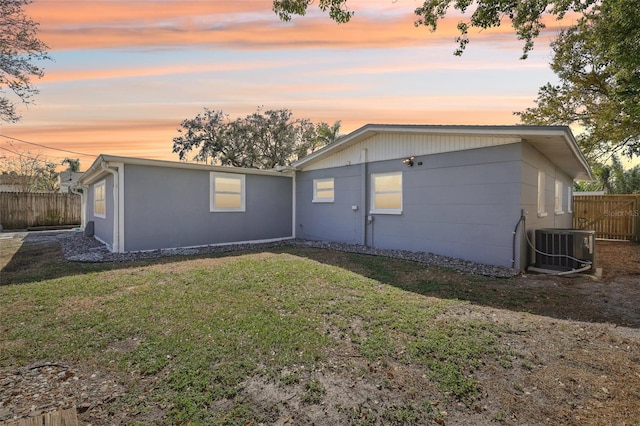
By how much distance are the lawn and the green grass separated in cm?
2

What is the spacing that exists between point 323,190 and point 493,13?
22.3ft

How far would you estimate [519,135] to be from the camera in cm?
662

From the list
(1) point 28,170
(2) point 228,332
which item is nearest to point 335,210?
(2) point 228,332

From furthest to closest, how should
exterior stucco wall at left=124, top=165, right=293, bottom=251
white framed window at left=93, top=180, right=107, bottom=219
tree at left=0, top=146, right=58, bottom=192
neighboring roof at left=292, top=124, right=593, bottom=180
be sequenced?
tree at left=0, top=146, right=58, bottom=192 → white framed window at left=93, top=180, right=107, bottom=219 → exterior stucco wall at left=124, top=165, right=293, bottom=251 → neighboring roof at left=292, top=124, right=593, bottom=180

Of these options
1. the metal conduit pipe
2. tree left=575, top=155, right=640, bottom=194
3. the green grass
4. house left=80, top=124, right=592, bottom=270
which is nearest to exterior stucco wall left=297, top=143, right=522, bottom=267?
house left=80, top=124, right=592, bottom=270

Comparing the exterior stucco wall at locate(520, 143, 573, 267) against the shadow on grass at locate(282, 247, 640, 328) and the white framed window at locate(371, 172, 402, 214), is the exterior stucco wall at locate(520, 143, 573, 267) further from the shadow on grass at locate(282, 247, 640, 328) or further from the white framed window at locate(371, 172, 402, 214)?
the white framed window at locate(371, 172, 402, 214)

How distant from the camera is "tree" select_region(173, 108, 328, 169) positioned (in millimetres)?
22453

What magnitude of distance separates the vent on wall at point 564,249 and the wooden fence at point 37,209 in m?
21.8

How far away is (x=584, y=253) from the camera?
6.86 m

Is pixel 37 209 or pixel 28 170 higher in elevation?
pixel 28 170

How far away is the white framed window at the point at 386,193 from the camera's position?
364 inches

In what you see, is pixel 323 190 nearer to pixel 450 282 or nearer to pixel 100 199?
pixel 450 282

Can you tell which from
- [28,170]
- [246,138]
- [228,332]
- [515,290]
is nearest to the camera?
[228,332]

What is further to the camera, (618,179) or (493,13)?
(618,179)
